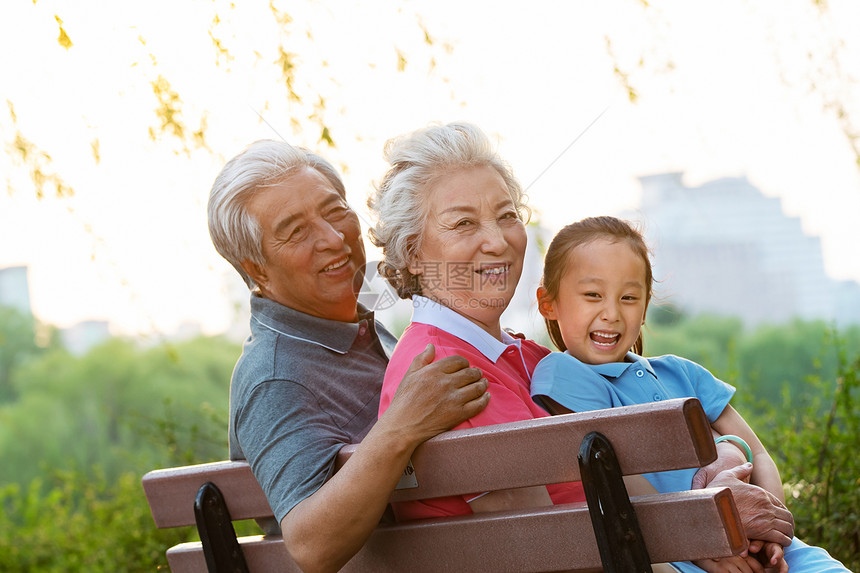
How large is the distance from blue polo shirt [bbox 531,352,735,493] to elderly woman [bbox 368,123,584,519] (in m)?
0.08

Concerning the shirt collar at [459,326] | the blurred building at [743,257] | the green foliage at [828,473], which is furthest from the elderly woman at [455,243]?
the blurred building at [743,257]

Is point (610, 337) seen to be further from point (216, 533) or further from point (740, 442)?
point (216, 533)

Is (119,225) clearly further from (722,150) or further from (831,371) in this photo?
(831,371)

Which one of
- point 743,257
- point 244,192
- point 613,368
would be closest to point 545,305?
point 613,368

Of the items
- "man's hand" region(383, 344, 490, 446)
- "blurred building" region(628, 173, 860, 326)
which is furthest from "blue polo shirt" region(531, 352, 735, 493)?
"blurred building" region(628, 173, 860, 326)

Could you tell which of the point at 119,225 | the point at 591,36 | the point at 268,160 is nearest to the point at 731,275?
the point at 591,36

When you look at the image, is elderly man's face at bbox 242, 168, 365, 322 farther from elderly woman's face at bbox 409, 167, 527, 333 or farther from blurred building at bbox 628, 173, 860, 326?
blurred building at bbox 628, 173, 860, 326

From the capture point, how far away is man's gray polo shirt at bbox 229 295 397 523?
6.46 feet

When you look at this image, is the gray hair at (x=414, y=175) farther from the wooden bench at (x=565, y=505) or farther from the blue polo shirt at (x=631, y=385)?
the wooden bench at (x=565, y=505)

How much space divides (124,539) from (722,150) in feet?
13.5

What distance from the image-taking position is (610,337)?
234cm

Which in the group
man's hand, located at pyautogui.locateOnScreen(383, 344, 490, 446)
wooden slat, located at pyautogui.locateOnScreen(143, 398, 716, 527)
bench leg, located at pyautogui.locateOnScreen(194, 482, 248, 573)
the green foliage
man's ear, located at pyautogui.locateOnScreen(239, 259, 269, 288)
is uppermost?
man's ear, located at pyautogui.locateOnScreen(239, 259, 269, 288)

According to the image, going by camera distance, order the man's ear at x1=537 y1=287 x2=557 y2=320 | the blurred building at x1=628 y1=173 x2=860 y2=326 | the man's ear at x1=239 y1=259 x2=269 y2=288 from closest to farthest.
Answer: the man's ear at x1=537 y1=287 x2=557 y2=320, the man's ear at x1=239 y1=259 x2=269 y2=288, the blurred building at x1=628 y1=173 x2=860 y2=326

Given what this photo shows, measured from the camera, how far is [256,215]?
2.48 m
